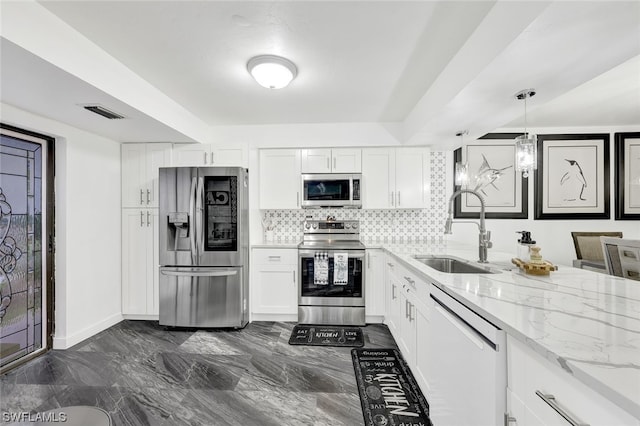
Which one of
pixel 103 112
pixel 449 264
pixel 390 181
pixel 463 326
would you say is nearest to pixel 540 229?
pixel 390 181

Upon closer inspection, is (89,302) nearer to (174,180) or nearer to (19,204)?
(19,204)

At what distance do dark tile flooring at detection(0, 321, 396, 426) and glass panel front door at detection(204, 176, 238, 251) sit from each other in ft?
3.30

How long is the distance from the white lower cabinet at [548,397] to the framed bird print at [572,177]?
12.0 feet

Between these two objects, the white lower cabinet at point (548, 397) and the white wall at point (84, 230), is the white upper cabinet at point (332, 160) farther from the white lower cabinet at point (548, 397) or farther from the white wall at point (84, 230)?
the white lower cabinet at point (548, 397)

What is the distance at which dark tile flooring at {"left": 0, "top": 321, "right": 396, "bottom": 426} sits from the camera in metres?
1.84

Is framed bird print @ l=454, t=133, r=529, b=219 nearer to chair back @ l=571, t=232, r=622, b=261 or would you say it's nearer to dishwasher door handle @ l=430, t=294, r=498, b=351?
chair back @ l=571, t=232, r=622, b=261

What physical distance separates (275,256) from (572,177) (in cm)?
405

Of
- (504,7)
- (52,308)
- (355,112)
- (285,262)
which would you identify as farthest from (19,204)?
(504,7)

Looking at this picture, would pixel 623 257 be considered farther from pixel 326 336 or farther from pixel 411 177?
pixel 326 336

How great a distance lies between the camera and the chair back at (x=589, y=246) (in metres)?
3.47

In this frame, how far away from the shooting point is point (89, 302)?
3000mm

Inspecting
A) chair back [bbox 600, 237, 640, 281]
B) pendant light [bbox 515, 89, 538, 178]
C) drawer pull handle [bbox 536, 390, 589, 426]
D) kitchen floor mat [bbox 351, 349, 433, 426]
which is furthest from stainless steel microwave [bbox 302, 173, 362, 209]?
drawer pull handle [bbox 536, 390, 589, 426]

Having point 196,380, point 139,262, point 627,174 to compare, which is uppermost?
point 627,174

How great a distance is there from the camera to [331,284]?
10.7 feet
